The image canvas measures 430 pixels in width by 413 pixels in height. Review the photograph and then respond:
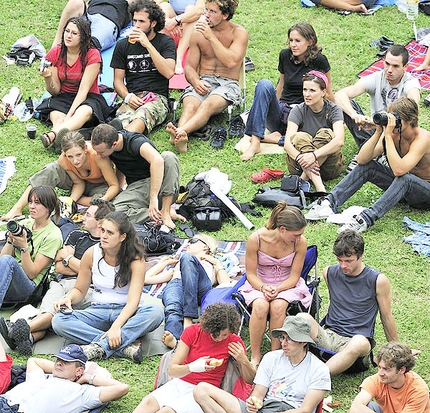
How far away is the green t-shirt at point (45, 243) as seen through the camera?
957 cm

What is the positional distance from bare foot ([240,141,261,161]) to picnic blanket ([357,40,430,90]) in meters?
2.20

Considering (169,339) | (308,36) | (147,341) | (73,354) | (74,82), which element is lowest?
(147,341)

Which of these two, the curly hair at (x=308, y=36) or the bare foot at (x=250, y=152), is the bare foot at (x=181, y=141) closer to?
the bare foot at (x=250, y=152)

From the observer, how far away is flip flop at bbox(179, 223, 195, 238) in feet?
35.0

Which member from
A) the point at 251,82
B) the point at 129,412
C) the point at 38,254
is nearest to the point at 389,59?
the point at 251,82

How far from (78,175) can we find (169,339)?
8.94 ft

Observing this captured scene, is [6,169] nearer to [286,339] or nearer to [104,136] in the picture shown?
[104,136]

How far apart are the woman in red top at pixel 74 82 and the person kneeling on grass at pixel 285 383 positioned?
4944 mm

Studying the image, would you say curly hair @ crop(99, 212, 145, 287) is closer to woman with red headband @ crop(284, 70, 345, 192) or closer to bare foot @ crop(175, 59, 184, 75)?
woman with red headband @ crop(284, 70, 345, 192)

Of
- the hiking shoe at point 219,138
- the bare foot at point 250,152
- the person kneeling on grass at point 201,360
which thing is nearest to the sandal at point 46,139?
the hiking shoe at point 219,138

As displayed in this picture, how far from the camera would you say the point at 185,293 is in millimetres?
9281

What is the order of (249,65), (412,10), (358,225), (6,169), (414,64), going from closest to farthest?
1. (358,225)
2. (6,169)
3. (414,64)
4. (249,65)
5. (412,10)

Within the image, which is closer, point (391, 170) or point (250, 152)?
point (391, 170)

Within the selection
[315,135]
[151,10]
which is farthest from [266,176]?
[151,10]
